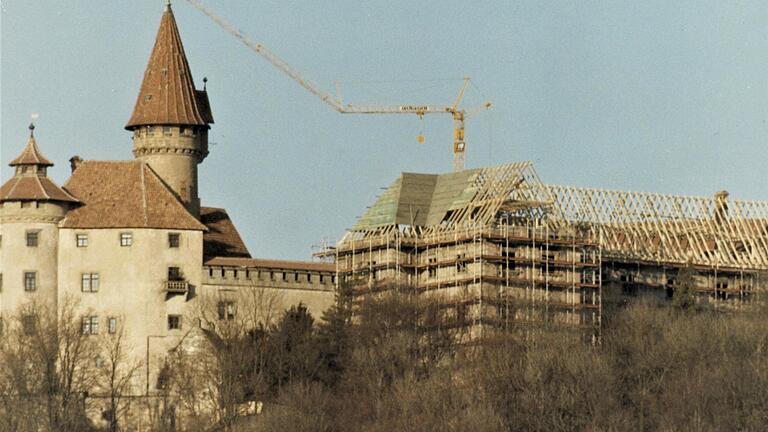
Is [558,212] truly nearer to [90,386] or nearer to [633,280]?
[633,280]

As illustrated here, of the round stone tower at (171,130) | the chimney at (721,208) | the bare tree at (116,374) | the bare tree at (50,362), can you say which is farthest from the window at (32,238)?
the chimney at (721,208)

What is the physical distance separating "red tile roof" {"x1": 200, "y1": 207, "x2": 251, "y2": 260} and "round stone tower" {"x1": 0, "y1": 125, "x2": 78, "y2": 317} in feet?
30.8

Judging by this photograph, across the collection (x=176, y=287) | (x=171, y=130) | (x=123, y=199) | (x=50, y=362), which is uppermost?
(x=171, y=130)

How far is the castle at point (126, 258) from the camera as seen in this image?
15462 cm

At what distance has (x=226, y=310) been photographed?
15662cm

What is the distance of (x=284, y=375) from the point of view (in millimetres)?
150875

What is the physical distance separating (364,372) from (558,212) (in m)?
18.5

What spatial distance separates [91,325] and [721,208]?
44.4 metres

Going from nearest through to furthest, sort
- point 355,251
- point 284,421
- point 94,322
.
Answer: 1. point 284,421
2. point 94,322
3. point 355,251

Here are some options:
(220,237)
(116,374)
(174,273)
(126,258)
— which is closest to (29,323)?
(116,374)

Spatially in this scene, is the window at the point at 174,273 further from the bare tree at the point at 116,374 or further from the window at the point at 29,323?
the window at the point at 29,323

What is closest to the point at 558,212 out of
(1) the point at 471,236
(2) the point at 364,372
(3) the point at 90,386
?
(1) the point at 471,236

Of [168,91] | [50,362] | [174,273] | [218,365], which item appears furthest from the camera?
[168,91]

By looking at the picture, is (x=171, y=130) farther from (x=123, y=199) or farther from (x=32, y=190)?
(x=32, y=190)
